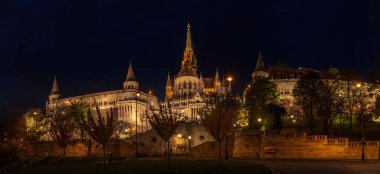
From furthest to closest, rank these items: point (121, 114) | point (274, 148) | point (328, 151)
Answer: point (121, 114), point (274, 148), point (328, 151)

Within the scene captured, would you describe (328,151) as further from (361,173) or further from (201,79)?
(201,79)

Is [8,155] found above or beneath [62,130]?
beneath

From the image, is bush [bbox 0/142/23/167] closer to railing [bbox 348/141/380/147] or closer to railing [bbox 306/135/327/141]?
railing [bbox 306/135/327/141]

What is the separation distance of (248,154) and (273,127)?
28.2 feet

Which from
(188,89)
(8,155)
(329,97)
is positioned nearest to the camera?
(8,155)

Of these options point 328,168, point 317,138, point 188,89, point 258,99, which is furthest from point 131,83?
point 328,168

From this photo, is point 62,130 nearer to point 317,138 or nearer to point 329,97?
point 317,138

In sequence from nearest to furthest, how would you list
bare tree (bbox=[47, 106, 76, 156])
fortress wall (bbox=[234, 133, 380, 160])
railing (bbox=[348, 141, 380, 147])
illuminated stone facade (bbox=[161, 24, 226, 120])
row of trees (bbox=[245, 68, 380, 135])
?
railing (bbox=[348, 141, 380, 147]) → fortress wall (bbox=[234, 133, 380, 160]) → bare tree (bbox=[47, 106, 76, 156]) → row of trees (bbox=[245, 68, 380, 135]) → illuminated stone facade (bbox=[161, 24, 226, 120])

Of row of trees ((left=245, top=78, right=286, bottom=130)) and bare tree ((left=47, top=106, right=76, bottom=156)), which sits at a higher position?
row of trees ((left=245, top=78, right=286, bottom=130))

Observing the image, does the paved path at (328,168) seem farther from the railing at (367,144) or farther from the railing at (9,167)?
the railing at (9,167)

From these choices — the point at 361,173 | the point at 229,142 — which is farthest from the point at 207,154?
the point at 361,173

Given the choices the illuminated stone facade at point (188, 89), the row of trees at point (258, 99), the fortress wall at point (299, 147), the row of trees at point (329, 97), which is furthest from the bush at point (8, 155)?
the illuminated stone facade at point (188, 89)

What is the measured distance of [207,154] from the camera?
6981 centimetres

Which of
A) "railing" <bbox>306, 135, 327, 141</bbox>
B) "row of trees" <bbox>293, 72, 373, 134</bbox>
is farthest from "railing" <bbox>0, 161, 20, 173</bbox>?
"row of trees" <bbox>293, 72, 373, 134</bbox>
